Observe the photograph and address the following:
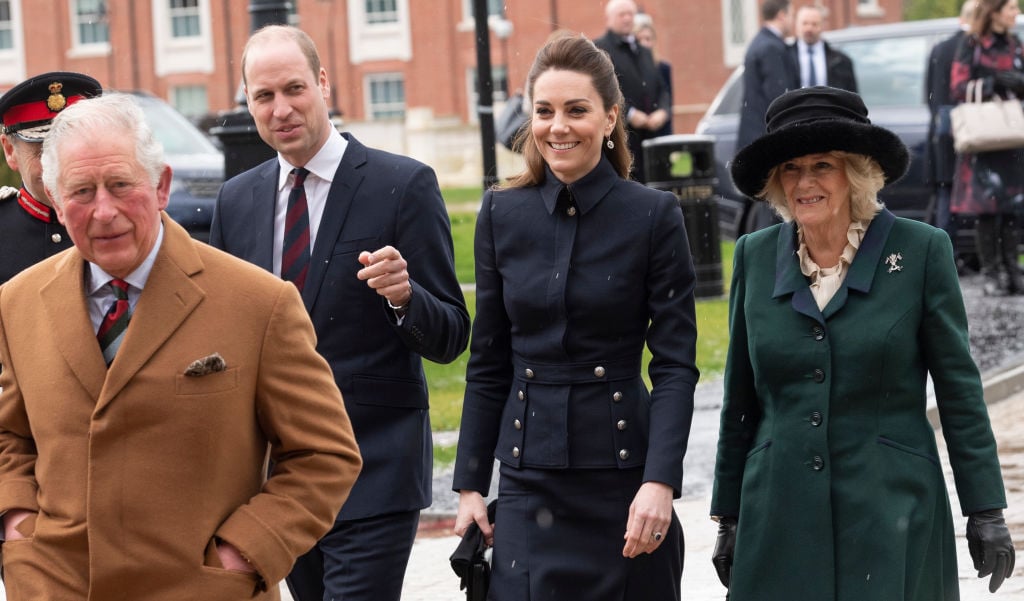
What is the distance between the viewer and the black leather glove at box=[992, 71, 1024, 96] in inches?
515

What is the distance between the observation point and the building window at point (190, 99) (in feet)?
186

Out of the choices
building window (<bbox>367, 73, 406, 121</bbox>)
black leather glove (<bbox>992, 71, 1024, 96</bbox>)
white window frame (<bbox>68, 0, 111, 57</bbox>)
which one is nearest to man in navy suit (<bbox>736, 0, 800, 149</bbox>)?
black leather glove (<bbox>992, 71, 1024, 96</bbox>)

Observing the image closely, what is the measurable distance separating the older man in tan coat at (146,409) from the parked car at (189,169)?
8.95 m

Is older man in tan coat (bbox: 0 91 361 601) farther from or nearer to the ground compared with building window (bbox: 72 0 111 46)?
nearer to the ground

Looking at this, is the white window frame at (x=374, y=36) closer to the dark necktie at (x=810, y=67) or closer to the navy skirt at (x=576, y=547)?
the dark necktie at (x=810, y=67)

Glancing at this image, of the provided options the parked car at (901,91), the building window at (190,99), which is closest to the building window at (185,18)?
the building window at (190,99)

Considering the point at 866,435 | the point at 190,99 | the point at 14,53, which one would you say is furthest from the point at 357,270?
the point at 14,53

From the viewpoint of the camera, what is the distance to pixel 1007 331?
40.1 ft

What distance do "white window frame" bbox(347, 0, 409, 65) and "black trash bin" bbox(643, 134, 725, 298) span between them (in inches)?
1618

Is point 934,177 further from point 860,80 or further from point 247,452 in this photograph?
point 247,452

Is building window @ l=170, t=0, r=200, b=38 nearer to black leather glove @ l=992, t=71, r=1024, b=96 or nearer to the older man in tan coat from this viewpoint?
black leather glove @ l=992, t=71, r=1024, b=96

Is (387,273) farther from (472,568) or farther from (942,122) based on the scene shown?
(942,122)

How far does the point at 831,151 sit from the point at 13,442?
83.6 inches

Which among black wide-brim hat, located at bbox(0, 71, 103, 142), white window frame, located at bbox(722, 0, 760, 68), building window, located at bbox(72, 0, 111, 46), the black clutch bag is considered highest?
building window, located at bbox(72, 0, 111, 46)
